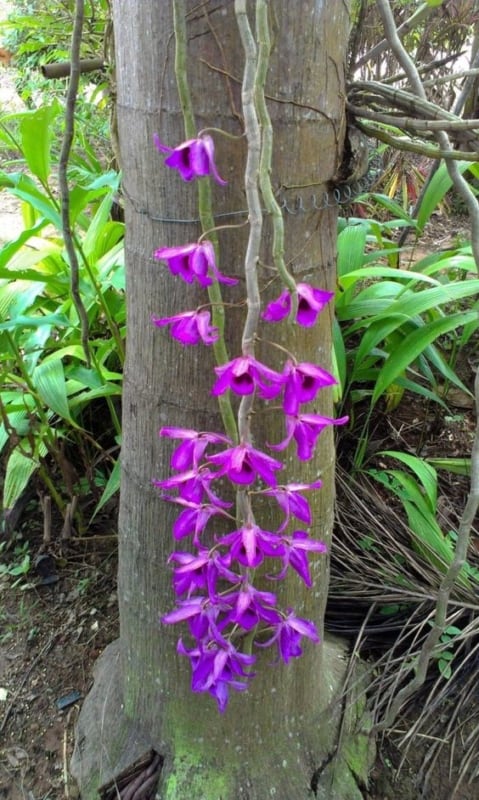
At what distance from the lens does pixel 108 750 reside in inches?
46.6

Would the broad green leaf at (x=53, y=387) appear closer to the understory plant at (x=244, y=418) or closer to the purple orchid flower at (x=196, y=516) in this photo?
the understory plant at (x=244, y=418)

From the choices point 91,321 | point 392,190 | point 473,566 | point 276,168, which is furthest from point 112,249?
point 392,190

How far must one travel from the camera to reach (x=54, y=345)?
167 centimetres

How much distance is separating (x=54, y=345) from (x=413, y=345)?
903mm

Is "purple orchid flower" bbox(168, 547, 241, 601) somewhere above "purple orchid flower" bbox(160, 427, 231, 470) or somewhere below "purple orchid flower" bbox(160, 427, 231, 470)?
Result: below

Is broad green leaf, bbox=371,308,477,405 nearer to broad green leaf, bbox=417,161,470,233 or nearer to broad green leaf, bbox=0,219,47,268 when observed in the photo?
broad green leaf, bbox=417,161,470,233

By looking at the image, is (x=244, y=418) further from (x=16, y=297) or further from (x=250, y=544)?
(x=16, y=297)

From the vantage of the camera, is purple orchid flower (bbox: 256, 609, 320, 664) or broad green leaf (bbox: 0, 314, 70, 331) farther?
broad green leaf (bbox: 0, 314, 70, 331)

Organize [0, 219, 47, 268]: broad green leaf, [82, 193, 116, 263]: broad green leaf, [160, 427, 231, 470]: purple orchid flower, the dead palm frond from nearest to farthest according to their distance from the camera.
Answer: [160, 427, 231, 470]: purple orchid flower → the dead palm frond → [0, 219, 47, 268]: broad green leaf → [82, 193, 116, 263]: broad green leaf

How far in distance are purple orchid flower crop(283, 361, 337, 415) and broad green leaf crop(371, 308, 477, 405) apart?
0.94 meters

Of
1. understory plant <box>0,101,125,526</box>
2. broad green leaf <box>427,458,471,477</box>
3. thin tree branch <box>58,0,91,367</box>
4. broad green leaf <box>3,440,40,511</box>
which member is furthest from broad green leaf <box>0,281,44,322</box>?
broad green leaf <box>427,458,471,477</box>

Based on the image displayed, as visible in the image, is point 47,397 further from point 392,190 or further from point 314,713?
point 392,190

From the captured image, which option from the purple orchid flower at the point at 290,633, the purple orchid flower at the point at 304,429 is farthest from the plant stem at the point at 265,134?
the purple orchid flower at the point at 290,633

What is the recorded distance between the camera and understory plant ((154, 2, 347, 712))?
60 cm
